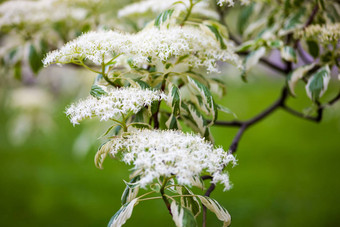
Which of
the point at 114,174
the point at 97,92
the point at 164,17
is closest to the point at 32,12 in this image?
the point at 164,17

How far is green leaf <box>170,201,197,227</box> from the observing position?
874mm

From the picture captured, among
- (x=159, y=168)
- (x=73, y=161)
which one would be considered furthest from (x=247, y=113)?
(x=159, y=168)

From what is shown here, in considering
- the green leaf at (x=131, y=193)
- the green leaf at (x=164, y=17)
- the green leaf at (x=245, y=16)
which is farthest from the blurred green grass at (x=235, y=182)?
the green leaf at (x=131, y=193)

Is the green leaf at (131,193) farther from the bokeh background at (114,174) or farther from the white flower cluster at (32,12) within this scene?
the bokeh background at (114,174)

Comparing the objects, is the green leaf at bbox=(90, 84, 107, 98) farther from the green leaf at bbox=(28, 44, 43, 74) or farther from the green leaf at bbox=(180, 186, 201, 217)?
the green leaf at bbox=(28, 44, 43, 74)

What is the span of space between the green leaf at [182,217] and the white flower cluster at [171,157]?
10 centimetres

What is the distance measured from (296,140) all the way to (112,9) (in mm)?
3132

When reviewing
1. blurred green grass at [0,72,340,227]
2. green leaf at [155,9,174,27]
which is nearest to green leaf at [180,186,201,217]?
green leaf at [155,9,174,27]

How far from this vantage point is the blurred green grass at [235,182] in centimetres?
301

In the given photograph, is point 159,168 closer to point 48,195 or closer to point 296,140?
point 48,195

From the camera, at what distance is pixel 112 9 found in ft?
7.11

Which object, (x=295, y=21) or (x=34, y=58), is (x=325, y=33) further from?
(x=34, y=58)

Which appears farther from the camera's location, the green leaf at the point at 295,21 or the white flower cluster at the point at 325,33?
the green leaf at the point at 295,21

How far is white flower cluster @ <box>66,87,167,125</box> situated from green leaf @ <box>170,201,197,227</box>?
10.7 inches
